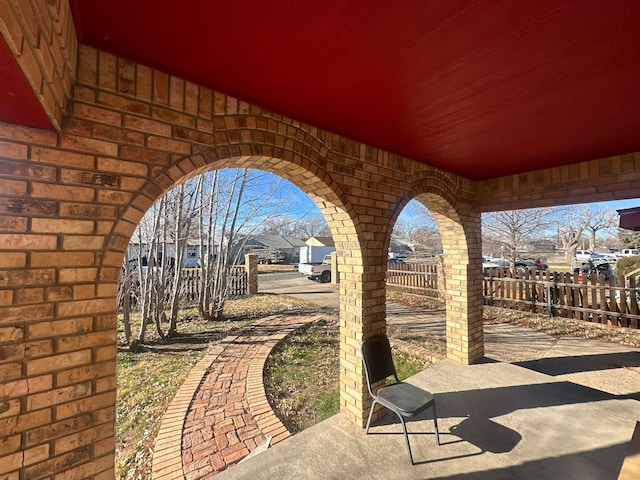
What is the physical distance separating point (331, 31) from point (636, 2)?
1309 millimetres

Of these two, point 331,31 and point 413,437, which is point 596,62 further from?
point 413,437

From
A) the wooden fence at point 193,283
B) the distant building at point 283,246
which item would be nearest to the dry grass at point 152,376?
the wooden fence at point 193,283

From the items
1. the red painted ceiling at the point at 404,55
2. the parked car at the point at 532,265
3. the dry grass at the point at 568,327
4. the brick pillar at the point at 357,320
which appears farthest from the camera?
the parked car at the point at 532,265

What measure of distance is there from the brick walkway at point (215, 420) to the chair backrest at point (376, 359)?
1111mm

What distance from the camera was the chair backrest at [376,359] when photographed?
283cm

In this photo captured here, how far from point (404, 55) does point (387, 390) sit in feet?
9.40

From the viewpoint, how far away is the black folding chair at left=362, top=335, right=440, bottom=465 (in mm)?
2562

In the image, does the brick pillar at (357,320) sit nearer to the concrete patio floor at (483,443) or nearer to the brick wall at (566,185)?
the concrete patio floor at (483,443)

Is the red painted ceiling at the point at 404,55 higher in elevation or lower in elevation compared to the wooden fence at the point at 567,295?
higher

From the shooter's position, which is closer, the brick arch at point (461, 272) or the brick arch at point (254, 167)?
the brick arch at point (254, 167)

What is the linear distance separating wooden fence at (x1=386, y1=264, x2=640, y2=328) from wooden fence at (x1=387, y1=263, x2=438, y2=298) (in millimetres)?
1870

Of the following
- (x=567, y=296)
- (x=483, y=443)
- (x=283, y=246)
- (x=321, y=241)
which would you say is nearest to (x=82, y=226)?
(x=483, y=443)

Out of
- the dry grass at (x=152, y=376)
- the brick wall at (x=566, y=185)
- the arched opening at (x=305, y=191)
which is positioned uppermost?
the brick wall at (x=566, y=185)

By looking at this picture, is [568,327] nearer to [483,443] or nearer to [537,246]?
[483,443]
